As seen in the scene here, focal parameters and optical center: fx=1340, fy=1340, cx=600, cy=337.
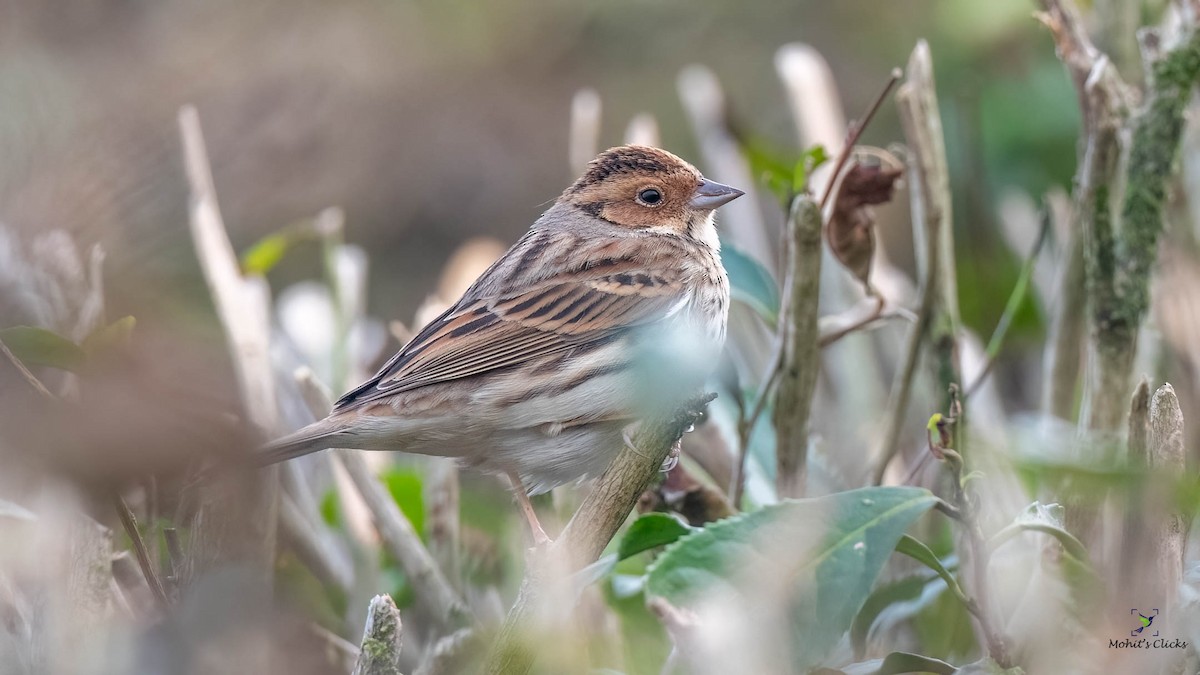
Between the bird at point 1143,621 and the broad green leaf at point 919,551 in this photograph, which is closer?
the bird at point 1143,621

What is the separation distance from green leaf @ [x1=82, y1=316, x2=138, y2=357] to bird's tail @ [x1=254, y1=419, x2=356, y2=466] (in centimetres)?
23

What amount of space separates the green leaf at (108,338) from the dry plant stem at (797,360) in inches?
33.3

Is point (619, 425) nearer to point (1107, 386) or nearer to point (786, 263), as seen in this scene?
point (786, 263)

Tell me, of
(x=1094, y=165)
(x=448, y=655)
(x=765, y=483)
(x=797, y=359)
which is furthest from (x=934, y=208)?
(x=448, y=655)

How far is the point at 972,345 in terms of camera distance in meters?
2.65

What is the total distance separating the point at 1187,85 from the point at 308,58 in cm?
337

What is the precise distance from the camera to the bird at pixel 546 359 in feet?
6.40

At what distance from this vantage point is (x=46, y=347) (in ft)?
4.81

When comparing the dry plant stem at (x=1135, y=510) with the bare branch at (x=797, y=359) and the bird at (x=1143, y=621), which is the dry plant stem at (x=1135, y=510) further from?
the bare branch at (x=797, y=359)

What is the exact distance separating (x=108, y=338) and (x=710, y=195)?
4.15 ft

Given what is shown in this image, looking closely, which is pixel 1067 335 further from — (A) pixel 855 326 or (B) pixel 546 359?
(B) pixel 546 359

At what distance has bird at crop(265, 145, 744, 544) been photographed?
1.95 m

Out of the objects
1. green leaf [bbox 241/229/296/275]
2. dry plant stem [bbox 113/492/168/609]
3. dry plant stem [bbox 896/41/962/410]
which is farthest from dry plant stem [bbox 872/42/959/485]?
green leaf [bbox 241/229/296/275]

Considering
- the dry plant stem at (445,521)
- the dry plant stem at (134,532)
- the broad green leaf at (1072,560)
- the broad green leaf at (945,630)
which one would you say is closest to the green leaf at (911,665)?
the broad green leaf at (1072,560)
